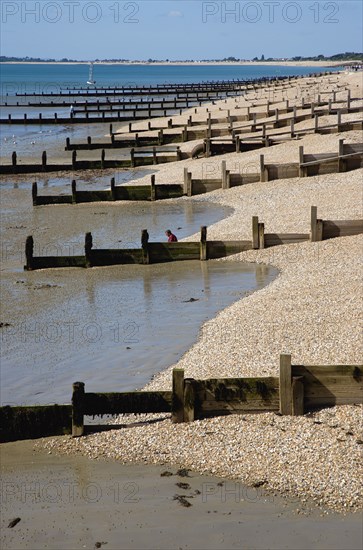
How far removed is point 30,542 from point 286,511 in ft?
9.33

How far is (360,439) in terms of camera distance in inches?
440

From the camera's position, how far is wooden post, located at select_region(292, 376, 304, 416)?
39.0 feet

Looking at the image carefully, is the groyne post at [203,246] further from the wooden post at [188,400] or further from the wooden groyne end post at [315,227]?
the wooden post at [188,400]

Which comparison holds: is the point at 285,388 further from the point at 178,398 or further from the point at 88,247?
the point at 88,247

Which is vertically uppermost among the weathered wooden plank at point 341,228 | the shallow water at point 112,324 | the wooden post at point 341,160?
the wooden post at point 341,160

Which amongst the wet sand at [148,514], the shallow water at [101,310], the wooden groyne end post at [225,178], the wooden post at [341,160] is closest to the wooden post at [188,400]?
the wet sand at [148,514]

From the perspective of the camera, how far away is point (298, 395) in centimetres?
1191

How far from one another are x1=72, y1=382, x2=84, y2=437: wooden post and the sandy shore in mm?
144

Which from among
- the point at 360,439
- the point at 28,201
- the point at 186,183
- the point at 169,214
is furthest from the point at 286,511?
the point at 28,201

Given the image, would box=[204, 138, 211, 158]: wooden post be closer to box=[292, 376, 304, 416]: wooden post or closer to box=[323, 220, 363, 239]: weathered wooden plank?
box=[323, 220, 363, 239]: weathered wooden plank

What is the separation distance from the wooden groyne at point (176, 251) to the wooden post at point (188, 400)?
38.1 ft

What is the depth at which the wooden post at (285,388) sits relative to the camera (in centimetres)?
1184

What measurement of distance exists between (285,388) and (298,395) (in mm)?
197

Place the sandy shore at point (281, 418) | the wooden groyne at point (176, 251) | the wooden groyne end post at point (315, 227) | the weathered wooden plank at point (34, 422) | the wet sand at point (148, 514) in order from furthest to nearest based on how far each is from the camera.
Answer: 1. the wooden groyne at point (176, 251)
2. the wooden groyne end post at point (315, 227)
3. the weathered wooden plank at point (34, 422)
4. the sandy shore at point (281, 418)
5. the wet sand at point (148, 514)
